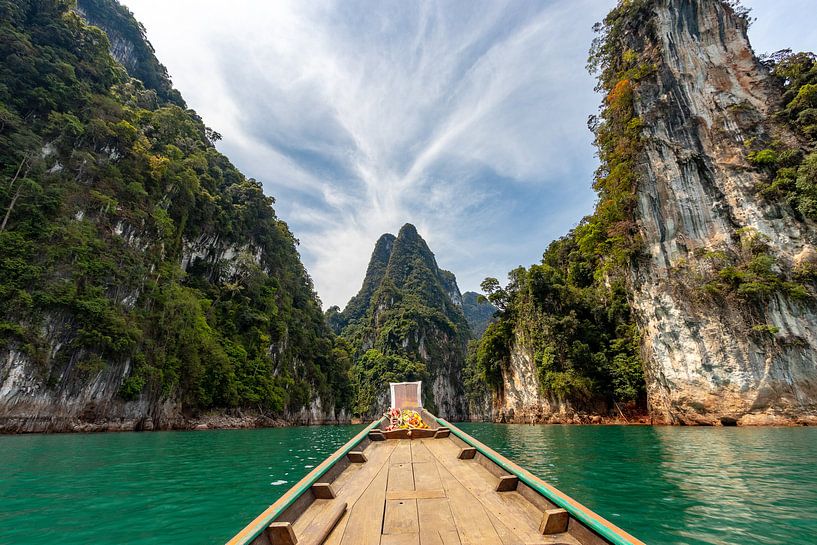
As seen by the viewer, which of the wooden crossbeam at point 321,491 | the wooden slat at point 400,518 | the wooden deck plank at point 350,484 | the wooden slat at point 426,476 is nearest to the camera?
the wooden slat at point 400,518

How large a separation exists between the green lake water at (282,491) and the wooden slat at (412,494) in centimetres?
198

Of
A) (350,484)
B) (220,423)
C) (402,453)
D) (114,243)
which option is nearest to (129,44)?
(114,243)

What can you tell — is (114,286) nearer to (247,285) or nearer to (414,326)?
(247,285)

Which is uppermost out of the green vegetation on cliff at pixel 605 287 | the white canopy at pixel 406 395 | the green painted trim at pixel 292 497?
the green vegetation on cliff at pixel 605 287

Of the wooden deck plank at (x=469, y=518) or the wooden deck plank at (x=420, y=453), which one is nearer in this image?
the wooden deck plank at (x=469, y=518)

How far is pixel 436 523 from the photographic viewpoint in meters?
2.67

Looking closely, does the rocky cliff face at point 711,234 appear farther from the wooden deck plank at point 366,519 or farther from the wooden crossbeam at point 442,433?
the wooden deck plank at point 366,519

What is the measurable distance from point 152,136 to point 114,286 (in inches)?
628

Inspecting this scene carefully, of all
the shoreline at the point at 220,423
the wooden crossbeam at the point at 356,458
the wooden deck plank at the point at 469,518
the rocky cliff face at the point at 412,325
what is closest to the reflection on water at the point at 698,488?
the wooden deck plank at the point at 469,518

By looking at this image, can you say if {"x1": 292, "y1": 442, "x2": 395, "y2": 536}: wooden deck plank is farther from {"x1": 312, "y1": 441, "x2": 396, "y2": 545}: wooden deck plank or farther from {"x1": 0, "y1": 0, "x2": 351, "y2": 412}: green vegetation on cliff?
{"x1": 0, "y1": 0, "x2": 351, "y2": 412}: green vegetation on cliff

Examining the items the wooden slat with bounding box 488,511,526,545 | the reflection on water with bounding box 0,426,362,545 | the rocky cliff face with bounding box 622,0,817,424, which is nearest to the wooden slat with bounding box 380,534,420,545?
the wooden slat with bounding box 488,511,526,545

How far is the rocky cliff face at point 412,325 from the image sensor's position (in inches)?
2970

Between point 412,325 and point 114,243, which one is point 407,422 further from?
point 412,325

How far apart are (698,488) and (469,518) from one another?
5402 mm
